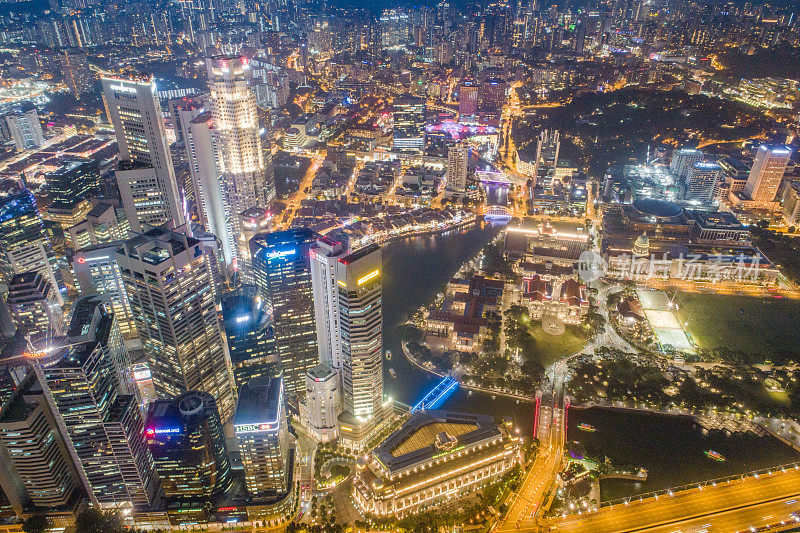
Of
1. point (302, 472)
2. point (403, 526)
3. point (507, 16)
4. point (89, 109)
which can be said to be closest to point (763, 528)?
point (403, 526)

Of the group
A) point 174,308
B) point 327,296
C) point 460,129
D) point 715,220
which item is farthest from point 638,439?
point 460,129

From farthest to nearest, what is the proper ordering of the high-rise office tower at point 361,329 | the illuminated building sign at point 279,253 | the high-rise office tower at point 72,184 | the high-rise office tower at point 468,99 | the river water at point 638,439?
1. the high-rise office tower at point 468,99
2. the high-rise office tower at point 72,184
3. the illuminated building sign at point 279,253
4. the river water at point 638,439
5. the high-rise office tower at point 361,329

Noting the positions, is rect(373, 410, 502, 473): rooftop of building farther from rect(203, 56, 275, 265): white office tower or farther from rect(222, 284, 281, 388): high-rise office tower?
rect(203, 56, 275, 265): white office tower

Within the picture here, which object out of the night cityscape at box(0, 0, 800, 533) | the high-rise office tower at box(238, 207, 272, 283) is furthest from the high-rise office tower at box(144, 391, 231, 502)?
the high-rise office tower at box(238, 207, 272, 283)

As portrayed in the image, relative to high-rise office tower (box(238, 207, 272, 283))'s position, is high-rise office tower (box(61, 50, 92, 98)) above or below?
above

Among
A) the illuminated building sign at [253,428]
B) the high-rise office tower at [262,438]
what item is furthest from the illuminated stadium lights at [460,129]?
the illuminated building sign at [253,428]

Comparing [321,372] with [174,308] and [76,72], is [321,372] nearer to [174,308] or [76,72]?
[174,308]

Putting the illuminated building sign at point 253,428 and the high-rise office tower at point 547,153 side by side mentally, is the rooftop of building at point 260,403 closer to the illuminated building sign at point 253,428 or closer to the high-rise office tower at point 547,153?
the illuminated building sign at point 253,428
